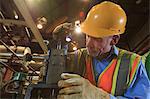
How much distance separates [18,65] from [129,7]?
224 cm

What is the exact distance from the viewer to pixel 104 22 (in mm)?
1684

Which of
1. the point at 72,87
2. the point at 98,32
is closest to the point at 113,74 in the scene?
the point at 98,32

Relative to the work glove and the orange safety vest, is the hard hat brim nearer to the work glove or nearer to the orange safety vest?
the orange safety vest

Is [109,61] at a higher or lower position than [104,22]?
lower

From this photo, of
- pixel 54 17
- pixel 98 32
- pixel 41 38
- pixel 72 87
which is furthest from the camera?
pixel 54 17

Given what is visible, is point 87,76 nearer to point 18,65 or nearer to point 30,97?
point 30,97

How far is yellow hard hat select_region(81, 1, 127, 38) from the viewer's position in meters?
1.66

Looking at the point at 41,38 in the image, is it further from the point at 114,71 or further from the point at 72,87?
the point at 72,87

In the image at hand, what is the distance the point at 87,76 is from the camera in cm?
161

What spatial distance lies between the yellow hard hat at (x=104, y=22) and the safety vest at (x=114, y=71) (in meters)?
0.17

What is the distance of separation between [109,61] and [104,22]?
299 mm

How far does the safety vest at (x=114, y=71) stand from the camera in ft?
4.91

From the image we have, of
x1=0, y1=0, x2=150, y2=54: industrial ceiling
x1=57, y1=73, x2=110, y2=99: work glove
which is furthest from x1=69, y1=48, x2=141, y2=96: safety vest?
x1=0, y1=0, x2=150, y2=54: industrial ceiling

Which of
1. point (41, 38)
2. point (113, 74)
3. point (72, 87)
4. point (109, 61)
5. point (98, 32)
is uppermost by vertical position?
point (41, 38)
